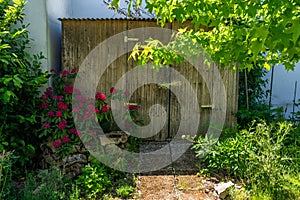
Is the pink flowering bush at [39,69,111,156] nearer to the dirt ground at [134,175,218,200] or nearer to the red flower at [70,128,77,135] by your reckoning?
the red flower at [70,128,77,135]

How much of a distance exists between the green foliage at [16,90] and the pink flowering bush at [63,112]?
0.15 m

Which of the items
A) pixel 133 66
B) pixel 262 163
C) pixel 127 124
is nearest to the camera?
pixel 262 163

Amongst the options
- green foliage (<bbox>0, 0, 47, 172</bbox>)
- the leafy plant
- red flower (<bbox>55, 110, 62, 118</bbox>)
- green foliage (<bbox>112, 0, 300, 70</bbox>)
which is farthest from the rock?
green foliage (<bbox>0, 0, 47, 172</bbox>)

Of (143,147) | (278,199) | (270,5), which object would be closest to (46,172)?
(143,147)

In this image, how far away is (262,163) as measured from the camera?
266cm

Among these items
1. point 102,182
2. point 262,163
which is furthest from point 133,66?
point 262,163

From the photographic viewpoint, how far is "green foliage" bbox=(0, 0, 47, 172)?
2844mm

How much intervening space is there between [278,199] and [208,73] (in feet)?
6.80

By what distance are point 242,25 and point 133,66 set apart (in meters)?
2.40

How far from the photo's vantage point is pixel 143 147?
3896 mm

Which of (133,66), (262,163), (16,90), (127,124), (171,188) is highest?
(133,66)

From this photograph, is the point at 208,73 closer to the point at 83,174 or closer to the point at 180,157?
the point at 180,157

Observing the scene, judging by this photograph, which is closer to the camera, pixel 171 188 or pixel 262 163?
pixel 262 163

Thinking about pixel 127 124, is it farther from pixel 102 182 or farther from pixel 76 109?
pixel 102 182
